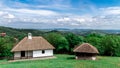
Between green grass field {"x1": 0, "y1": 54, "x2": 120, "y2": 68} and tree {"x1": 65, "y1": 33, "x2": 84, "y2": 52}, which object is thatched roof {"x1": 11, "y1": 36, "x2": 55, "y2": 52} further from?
tree {"x1": 65, "y1": 33, "x2": 84, "y2": 52}

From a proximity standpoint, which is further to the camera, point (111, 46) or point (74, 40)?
point (74, 40)

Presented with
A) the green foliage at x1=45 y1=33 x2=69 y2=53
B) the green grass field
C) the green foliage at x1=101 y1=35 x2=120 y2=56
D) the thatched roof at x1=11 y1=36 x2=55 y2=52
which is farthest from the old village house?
the green foliage at x1=101 y1=35 x2=120 y2=56

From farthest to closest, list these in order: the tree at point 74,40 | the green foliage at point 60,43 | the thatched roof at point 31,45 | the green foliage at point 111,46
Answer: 1. the tree at point 74,40
2. the green foliage at point 60,43
3. the green foliage at point 111,46
4. the thatched roof at point 31,45

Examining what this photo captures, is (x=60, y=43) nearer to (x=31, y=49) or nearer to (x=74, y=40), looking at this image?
(x=74, y=40)

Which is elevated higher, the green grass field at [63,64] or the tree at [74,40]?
the tree at [74,40]

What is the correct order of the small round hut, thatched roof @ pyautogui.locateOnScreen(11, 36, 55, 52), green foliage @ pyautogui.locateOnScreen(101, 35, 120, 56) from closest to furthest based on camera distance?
the small round hut < thatched roof @ pyautogui.locateOnScreen(11, 36, 55, 52) < green foliage @ pyautogui.locateOnScreen(101, 35, 120, 56)

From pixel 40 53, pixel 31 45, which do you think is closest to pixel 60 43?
pixel 40 53

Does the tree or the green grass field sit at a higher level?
the tree

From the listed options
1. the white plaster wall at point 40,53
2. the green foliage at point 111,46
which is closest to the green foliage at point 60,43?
the white plaster wall at point 40,53

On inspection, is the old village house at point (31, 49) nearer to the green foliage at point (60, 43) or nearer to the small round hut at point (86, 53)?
the small round hut at point (86, 53)

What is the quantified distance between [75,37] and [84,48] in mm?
12250

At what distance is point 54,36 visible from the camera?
52094 mm

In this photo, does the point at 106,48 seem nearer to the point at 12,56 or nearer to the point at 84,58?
the point at 84,58

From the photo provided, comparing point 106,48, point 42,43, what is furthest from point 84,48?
point 106,48
